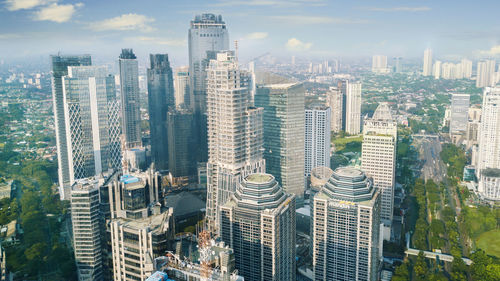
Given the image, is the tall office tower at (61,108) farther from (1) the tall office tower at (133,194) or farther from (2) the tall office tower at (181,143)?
(1) the tall office tower at (133,194)

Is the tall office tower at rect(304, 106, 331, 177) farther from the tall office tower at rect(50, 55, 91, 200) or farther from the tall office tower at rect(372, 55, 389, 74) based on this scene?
the tall office tower at rect(50, 55, 91, 200)

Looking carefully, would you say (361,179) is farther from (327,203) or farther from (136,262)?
(136,262)

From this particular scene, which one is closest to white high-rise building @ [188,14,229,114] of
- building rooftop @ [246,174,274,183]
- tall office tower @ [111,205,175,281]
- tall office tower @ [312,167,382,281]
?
building rooftop @ [246,174,274,183]

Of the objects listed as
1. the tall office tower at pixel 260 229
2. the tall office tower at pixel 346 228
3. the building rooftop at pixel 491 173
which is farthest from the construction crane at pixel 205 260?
the building rooftop at pixel 491 173

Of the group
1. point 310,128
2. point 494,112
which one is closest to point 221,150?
point 310,128

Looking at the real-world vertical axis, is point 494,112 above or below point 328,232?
above

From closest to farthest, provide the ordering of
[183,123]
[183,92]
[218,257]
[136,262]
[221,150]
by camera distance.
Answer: [218,257] < [136,262] < [221,150] < [183,123] < [183,92]

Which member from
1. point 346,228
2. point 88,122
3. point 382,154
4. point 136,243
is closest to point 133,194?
point 136,243
